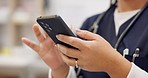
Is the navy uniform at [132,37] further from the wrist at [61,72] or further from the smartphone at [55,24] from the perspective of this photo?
the smartphone at [55,24]

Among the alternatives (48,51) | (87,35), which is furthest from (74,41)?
(48,51)

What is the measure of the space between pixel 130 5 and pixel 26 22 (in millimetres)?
1624

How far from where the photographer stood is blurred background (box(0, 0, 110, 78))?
2.22 meters

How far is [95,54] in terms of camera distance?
75 centimetres

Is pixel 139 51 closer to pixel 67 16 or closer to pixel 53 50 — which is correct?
pixel 53 50

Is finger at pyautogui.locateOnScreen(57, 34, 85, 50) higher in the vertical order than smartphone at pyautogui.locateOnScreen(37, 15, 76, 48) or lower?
lower

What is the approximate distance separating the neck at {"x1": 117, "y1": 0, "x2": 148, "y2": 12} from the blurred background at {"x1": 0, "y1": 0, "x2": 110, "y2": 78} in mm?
1146

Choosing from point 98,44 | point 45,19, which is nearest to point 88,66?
point 98,44

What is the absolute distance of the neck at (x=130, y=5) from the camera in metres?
1.03

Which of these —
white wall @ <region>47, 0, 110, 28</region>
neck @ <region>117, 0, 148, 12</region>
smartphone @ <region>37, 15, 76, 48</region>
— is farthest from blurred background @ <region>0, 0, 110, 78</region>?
smartphone @ <region>37, 15, 76, 48</region>

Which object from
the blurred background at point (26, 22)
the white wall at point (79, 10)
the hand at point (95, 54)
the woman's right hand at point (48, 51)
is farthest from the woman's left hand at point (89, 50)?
the white wall at point (79, 10)

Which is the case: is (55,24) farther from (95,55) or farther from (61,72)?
(61,72)

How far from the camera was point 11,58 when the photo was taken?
2.31m

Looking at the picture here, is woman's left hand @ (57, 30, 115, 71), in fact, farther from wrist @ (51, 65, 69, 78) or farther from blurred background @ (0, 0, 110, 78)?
blurred background @ (0, 0, 110, 78)
